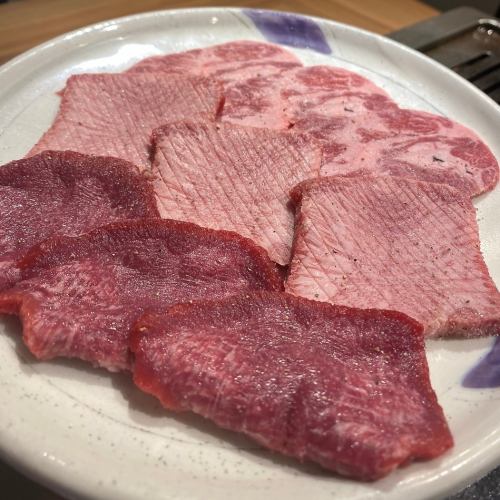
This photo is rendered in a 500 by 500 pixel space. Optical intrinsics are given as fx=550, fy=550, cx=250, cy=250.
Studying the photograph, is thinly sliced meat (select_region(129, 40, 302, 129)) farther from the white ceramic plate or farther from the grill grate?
the white ceramic plate

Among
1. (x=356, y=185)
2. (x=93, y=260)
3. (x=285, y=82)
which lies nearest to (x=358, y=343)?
(x=356, y=185)

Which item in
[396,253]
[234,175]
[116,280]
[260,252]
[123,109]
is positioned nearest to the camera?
[116,280]

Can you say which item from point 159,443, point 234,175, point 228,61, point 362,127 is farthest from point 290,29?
point 159,443

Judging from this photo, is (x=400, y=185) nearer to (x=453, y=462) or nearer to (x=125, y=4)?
(x=453, y=462)

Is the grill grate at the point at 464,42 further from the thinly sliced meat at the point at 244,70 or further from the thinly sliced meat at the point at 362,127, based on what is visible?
the thinly sliced meat at the point at 244,70

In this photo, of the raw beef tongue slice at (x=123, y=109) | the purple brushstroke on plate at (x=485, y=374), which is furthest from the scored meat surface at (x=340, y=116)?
the purple brushstroke on plate at (x=485, y=374)

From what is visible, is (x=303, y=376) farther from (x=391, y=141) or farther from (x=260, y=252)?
(x=391, y=141)

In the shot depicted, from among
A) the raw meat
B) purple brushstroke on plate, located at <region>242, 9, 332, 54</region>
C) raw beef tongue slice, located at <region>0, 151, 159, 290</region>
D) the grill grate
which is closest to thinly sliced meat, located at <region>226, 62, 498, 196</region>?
the raw meat
